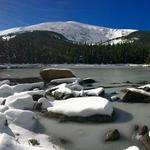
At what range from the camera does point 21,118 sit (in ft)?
63.7

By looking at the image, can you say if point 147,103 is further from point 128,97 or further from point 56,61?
point 56,61

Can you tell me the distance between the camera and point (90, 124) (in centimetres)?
2000

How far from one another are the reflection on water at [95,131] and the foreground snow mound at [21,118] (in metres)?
0.93

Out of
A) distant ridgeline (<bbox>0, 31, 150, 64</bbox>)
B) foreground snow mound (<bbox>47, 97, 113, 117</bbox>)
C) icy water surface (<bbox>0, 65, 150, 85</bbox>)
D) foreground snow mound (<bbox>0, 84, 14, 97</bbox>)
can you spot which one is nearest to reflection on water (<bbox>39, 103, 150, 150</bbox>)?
foreground snow mound (<bbox>47, 97, 113, 117</bbox>)

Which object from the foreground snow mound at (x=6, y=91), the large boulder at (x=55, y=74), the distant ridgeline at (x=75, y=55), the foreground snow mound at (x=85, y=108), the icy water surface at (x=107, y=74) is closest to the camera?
the foreground snow mound at (x=85, y=108)

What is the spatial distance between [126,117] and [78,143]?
6.57 meters

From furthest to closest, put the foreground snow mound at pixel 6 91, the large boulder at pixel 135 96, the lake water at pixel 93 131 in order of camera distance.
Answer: the foreground snow mound at pixel 6 91
the large boulder at pixel 135 96
the lake water at pixel 93 131

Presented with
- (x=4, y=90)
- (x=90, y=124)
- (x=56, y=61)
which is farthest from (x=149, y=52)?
(x=90, y=124)

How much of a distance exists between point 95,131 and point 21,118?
4.50 m

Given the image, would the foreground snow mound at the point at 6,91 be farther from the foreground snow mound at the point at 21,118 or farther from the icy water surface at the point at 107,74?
the icy water surface at the point at 107,74

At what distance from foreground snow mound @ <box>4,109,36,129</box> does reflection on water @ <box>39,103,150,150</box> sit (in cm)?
93

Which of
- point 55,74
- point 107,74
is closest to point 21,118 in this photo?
point 55,74

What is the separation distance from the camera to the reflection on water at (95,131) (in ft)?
53.6

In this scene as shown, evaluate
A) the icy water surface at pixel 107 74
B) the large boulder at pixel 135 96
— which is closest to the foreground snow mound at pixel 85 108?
the large boulder at pixel 135 96
